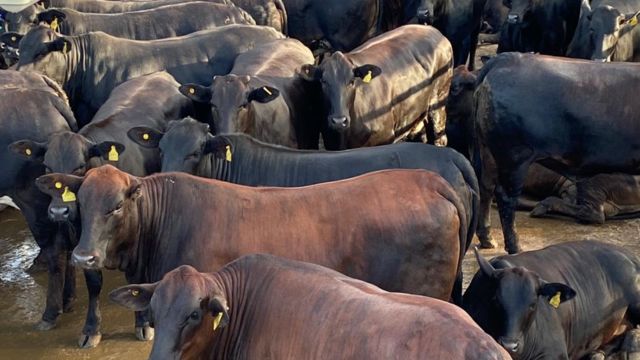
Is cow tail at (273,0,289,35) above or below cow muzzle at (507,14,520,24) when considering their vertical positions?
below

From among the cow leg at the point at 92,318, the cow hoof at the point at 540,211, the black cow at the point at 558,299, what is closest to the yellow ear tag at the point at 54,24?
the cow leg at the point at 92,318

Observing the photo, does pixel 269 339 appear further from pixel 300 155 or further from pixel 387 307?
pixel 300 155

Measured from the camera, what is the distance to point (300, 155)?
7434 millimetres

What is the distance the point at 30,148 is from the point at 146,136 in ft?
2.93

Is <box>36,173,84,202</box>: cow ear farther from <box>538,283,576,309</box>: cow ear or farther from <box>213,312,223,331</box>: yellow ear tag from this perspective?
<box>538,283,576,309</box>: cow ear

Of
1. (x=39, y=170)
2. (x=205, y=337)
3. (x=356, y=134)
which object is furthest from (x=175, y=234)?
(x=356, y=134)

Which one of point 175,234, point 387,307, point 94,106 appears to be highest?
point 387,307

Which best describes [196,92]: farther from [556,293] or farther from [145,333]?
[556,293]

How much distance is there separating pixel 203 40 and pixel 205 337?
19.3 feet

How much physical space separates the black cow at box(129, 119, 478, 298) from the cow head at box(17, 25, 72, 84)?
8.76 ft

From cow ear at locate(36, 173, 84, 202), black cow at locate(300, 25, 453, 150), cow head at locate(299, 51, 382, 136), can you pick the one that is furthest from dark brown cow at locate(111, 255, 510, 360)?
black cow at locate(300, 25, 453, 150)

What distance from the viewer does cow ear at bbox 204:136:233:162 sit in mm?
7445

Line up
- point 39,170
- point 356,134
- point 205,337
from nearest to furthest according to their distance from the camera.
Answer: point 205,337 < point 39,170 < point 356,134

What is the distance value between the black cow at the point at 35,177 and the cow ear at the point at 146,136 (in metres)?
0.82
